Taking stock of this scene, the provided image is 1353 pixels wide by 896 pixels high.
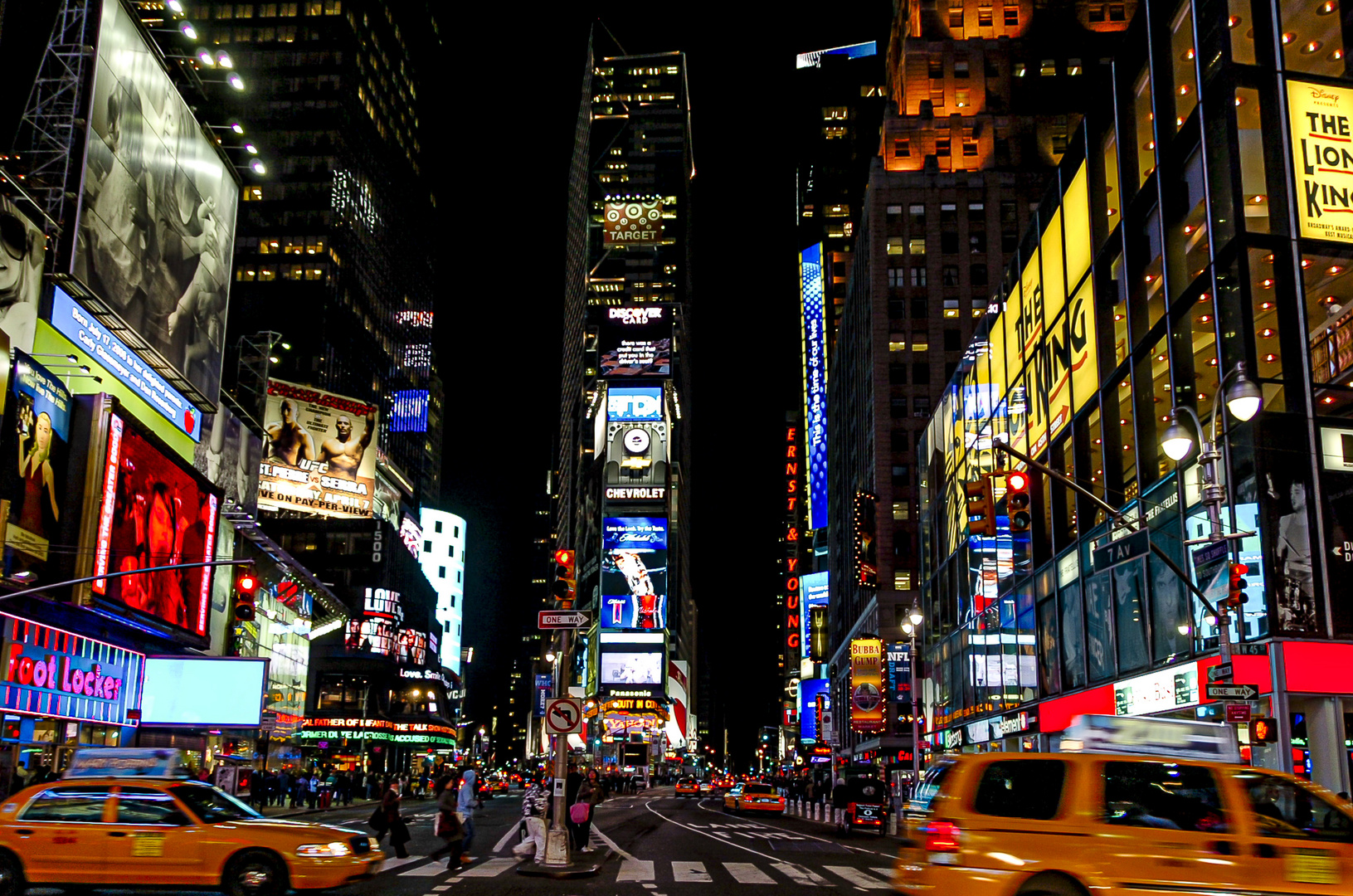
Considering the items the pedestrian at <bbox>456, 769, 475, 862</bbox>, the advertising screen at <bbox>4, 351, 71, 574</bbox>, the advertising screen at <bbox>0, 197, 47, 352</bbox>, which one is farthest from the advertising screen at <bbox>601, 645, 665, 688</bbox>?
the pedestrian at <bbox>456, 769, 475, 862</bbox>

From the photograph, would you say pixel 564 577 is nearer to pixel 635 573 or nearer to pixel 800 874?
pixel 800 874

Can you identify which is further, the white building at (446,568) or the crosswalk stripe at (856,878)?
the white building at (446,568)

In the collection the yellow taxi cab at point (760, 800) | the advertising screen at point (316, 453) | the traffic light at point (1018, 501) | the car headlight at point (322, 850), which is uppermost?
the advertising screen at point (316, 453)

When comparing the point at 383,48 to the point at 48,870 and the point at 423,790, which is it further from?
the point at 48,870

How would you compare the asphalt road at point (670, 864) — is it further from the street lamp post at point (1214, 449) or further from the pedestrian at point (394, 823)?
the street lamp post at point (1214, 449)

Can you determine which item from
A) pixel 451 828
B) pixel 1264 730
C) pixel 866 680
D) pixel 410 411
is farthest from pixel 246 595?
pixel 410 411

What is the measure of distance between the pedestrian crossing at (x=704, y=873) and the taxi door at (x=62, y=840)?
18.2 ft

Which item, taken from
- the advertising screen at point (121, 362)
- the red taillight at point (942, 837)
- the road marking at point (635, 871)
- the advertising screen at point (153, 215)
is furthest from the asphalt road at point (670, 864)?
the advertising screen at point (153, 215)

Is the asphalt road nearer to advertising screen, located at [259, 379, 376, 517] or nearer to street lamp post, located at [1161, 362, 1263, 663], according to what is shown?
street lamp post, located at [1161, 362, 1263, 663]

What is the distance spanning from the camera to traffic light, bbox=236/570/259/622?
24.3 m

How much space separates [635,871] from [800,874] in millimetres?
2975

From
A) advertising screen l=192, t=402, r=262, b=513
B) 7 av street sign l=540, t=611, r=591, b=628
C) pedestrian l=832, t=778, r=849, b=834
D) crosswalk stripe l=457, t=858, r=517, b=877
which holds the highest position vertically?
advertising screen l=192, t=402, r=262, b=513

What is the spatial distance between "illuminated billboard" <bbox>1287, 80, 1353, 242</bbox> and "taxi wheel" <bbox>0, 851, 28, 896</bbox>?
26260mm

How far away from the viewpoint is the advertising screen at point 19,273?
111 feet
